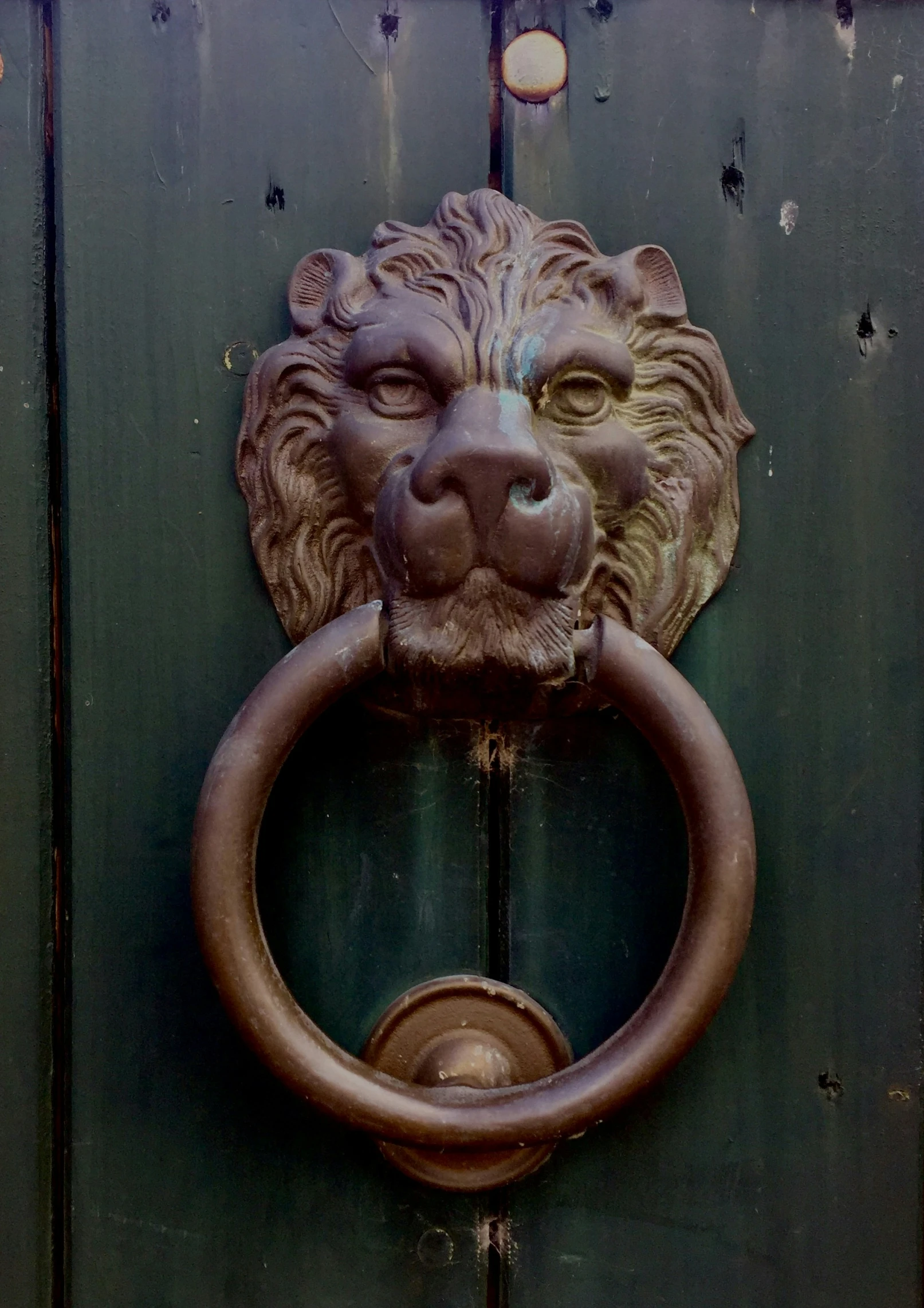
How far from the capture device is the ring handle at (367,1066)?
0.48 meters

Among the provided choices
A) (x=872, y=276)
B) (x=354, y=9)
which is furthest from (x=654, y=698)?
(x=354, y=9)

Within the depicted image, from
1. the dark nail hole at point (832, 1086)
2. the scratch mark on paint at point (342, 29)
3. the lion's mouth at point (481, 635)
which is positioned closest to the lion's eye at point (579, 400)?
the lion's mouth at point (481, 635)

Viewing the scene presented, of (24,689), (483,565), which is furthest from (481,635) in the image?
(24,689)

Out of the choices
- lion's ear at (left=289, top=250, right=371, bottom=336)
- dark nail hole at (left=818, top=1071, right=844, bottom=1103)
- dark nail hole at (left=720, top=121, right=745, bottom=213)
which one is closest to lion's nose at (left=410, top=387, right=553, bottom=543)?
lion's ear at (left=289, top=250, right=371, bottom=336)

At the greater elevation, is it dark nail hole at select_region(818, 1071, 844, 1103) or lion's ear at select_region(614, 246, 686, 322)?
lion's ear at select_region(614, 246, 686, 322)

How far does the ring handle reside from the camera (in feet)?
1.59

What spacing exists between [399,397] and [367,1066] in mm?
354

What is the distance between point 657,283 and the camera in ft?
1.86

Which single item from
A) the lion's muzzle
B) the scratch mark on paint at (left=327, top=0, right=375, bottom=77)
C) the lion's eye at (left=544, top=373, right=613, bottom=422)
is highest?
the scratch mark on paint at (left=327, top=0, right=375, bottom=77)

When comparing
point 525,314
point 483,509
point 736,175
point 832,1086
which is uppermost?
point 736,175

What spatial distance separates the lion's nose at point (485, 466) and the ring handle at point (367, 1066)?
0.08 metres

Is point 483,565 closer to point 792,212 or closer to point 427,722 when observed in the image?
point 427,722

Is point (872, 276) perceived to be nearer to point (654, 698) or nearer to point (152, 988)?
point (654, 698)

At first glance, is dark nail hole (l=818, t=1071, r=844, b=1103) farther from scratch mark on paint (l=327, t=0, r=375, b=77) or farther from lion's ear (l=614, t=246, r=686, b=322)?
scratch mark on paint (l=327, t=0, r=375, b=77)
